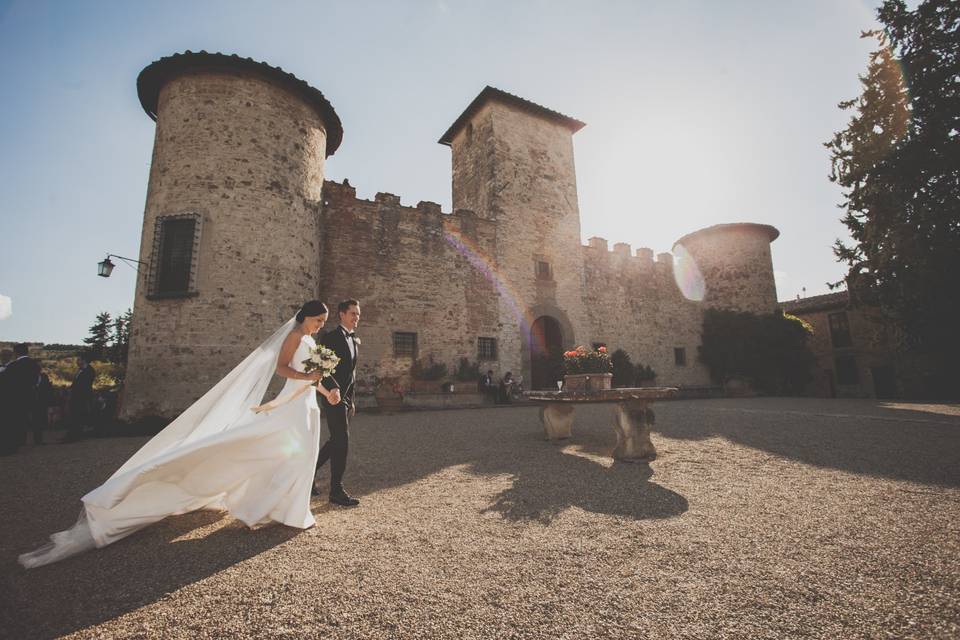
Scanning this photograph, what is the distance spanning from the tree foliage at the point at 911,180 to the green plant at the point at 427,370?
13138 mm

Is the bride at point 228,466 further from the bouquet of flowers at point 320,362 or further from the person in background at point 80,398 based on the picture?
the person in background at point 80,398

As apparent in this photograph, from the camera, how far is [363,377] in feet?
39.5

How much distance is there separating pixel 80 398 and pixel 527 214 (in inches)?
549

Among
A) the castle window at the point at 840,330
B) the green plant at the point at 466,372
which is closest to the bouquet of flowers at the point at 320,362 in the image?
the green plant at the point at 466,372

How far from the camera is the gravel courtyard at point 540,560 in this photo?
1.77 m

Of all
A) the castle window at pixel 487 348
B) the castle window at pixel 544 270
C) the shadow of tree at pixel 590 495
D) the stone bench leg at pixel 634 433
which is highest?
the castle window at pixel 544 270

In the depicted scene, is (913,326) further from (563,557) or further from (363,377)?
(363,377)

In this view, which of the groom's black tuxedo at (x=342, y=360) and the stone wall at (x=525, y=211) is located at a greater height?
the stone wall at (x=525, y=211)

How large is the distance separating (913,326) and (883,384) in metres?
15.4

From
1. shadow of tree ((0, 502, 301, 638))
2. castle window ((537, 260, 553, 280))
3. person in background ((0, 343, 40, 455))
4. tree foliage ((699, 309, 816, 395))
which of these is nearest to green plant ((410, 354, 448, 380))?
castle window ((537, 260, 553, 280))

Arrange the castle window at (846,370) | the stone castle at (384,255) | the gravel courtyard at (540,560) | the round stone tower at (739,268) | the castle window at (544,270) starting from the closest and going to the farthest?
the gravel courtyard at (540,560) < the stone castle at (384,255) < the castle window at (544,270) < the round stone tower at (739,268) < the castle window at (846,370)

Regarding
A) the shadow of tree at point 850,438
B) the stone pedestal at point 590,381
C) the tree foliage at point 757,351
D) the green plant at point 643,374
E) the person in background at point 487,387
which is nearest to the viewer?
the shadow of tree at point 850,438

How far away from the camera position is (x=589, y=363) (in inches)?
262

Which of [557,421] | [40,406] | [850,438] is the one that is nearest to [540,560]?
[557,421]
